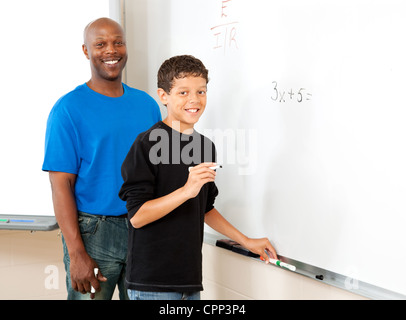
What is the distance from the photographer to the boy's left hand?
3.97ft

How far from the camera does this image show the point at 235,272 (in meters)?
1.39

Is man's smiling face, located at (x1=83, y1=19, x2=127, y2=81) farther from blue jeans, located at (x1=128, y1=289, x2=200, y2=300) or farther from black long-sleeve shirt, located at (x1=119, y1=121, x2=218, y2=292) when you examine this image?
blue jeans, located at (x1=128, y1=289, x2=200, y2=300)

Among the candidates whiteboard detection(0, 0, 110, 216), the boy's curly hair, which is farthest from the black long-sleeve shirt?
whiteboard detection(0, 0, 110, 216)

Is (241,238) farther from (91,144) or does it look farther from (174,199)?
(91,144)

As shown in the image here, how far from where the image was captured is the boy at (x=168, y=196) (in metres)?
1.04

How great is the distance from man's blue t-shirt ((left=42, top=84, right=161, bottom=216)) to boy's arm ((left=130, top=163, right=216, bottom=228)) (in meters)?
0.26

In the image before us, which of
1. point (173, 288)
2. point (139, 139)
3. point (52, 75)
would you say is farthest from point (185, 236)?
point (52, 75)

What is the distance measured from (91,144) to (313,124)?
1.93 ft

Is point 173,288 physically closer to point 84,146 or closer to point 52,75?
point 84,146

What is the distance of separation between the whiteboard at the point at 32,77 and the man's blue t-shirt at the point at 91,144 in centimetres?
39
